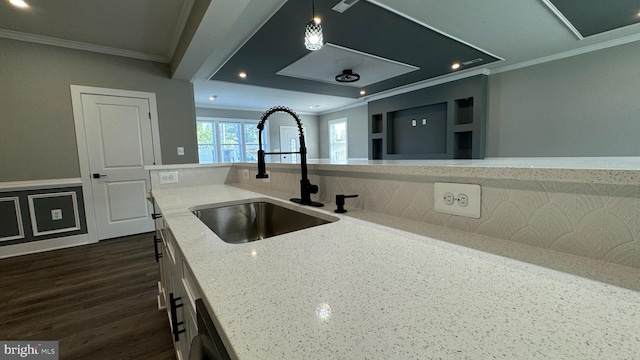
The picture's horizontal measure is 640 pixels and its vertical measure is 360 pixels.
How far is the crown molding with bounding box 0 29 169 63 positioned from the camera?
265 centimetres

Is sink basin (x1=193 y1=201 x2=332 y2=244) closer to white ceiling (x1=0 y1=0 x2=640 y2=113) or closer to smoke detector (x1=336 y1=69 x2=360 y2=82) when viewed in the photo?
white ceiling (x1=0 y1=0 x2=640 y2=113)

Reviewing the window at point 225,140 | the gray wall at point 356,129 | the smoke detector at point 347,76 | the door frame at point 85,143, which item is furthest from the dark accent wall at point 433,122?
the door frame at point 85,143

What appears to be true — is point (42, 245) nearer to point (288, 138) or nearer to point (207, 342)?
point (207, 342)

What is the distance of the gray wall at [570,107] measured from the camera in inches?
118

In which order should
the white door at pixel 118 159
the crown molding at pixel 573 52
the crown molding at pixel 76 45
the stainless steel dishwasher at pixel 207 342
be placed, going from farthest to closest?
the white door at pixel 118 159
the crown molding at pixel 573 52
the crown molding at pixel 76 45
the stainless steel dishwasher at pixel 207 342

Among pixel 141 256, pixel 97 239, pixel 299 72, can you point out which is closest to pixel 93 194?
pixel 97 239

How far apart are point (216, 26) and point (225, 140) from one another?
15.6ft

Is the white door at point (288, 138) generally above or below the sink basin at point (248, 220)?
above

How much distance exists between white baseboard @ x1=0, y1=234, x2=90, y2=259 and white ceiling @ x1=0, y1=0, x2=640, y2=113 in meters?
2.23

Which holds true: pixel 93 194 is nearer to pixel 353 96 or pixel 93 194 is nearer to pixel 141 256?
pixel 141 256

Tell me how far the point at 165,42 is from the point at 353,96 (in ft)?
12.4

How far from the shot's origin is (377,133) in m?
5.87

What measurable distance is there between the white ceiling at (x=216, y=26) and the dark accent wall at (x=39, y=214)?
5.55 feet

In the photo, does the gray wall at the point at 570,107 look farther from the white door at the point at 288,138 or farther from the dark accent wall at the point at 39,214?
the dark accent wall at the point at 39,214
